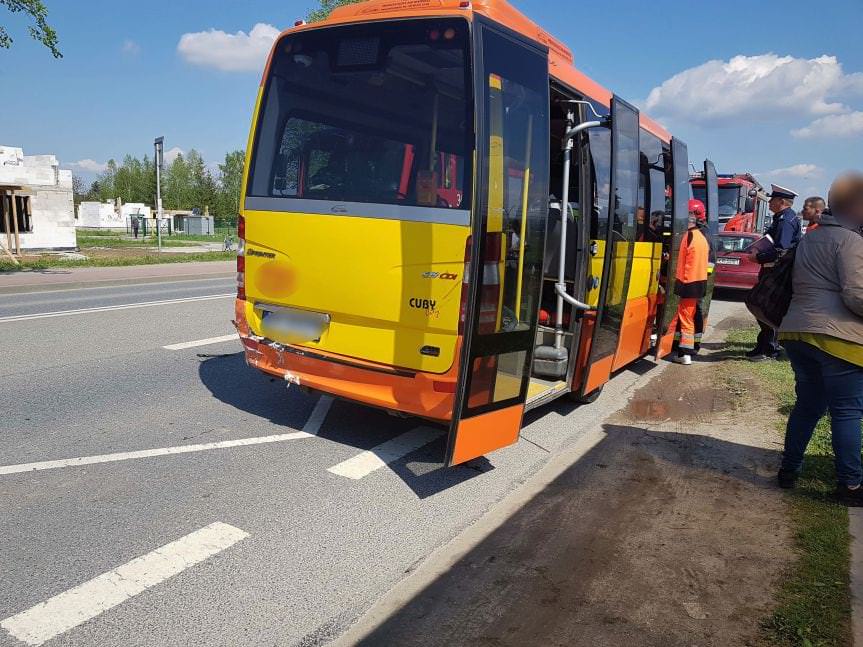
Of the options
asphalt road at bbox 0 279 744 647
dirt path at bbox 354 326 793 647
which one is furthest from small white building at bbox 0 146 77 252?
dirt path at bbox 354 326 793 647

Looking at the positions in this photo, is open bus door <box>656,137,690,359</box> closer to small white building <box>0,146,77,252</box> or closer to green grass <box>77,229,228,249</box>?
small white building <box>0,146,77,252</box>

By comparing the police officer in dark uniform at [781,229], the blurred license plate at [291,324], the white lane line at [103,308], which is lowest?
the white lane line at [103,308]

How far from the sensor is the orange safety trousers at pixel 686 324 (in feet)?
28.5

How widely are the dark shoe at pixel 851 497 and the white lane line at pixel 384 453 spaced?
2.90 meters

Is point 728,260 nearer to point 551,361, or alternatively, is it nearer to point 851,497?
point 551,361

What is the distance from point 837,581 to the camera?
3326 millimetres

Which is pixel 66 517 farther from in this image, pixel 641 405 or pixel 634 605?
pixel 641 405

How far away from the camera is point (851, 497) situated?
425 centimetres

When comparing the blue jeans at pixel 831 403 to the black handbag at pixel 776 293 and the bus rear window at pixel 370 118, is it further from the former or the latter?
the bus rear window at pixel 370 118

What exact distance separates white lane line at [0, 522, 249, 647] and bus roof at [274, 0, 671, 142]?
3388 mm

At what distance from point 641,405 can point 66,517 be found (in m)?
5.34

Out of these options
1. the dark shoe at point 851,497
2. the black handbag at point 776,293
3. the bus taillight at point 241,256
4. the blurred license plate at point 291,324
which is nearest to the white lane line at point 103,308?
the bus taillight at point 241,256

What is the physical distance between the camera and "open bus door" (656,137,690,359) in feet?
25.4

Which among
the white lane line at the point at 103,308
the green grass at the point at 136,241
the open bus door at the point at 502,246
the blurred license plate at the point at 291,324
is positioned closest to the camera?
the open bus door at the point at 502,246
